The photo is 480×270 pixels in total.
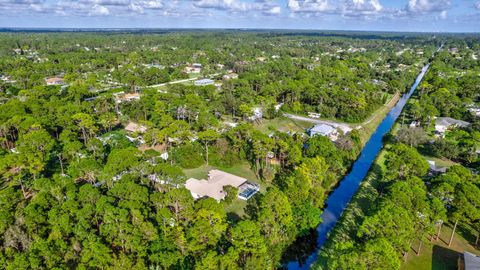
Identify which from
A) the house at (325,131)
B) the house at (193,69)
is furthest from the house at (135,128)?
the house at (193,69)

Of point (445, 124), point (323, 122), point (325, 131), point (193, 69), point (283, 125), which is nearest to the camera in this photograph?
point (325, 131)

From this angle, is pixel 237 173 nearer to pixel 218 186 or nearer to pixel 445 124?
pixel 218 186

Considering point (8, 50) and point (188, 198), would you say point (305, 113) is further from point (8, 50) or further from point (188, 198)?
point (8, 50)

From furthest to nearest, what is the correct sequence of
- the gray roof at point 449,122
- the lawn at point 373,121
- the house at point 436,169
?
the lawn at point 373,121 < the gray roof at point 449,122 < the house at point 436,169

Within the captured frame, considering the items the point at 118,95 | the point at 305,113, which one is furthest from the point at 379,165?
the point at 118,95

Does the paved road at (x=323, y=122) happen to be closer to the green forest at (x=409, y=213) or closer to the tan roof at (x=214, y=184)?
the green forest at (x=409, y=213)

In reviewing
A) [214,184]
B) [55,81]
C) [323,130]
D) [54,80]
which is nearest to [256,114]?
[323,130]
